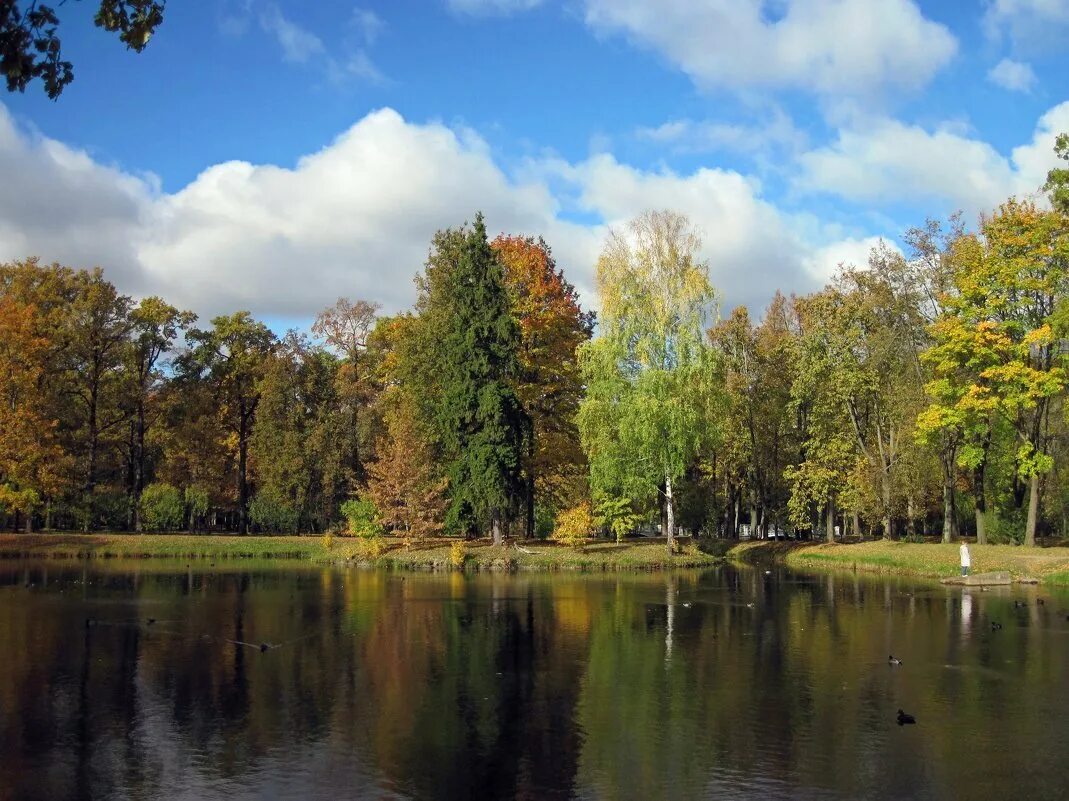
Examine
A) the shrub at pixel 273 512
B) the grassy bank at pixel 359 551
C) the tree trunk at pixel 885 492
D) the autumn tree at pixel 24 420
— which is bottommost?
the grassy bank at pixel 359 551

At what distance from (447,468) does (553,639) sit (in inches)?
1197

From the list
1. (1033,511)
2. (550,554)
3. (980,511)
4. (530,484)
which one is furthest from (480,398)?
(1033,511)

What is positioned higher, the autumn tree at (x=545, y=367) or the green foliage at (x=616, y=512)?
the autumn tree at (x=545, y=367)

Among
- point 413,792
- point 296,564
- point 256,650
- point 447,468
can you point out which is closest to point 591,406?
point 447,468

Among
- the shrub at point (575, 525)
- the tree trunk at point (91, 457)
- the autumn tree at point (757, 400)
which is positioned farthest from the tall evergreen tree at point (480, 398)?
the tree trunk at point (91, 457)

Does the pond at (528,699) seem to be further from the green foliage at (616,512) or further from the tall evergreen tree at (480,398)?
the green foliage at (616,512)

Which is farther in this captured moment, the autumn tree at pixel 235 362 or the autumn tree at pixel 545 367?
the autumn tree at pixel 235 362

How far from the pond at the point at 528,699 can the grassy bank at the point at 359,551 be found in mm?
16698

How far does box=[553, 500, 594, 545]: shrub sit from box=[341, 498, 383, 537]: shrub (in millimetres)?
11059

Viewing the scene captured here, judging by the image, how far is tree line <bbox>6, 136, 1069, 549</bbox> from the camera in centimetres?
5038

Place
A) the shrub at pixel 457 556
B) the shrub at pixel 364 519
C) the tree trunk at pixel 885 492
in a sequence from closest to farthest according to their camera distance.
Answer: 1. the shrub at pixel 457 556
2. the shrub at pixel 364 519
3. the tree trunk at pixel 885 492

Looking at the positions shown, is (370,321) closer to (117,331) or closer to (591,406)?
(117,331)

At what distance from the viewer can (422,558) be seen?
53500mm

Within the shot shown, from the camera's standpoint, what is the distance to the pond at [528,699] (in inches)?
552
